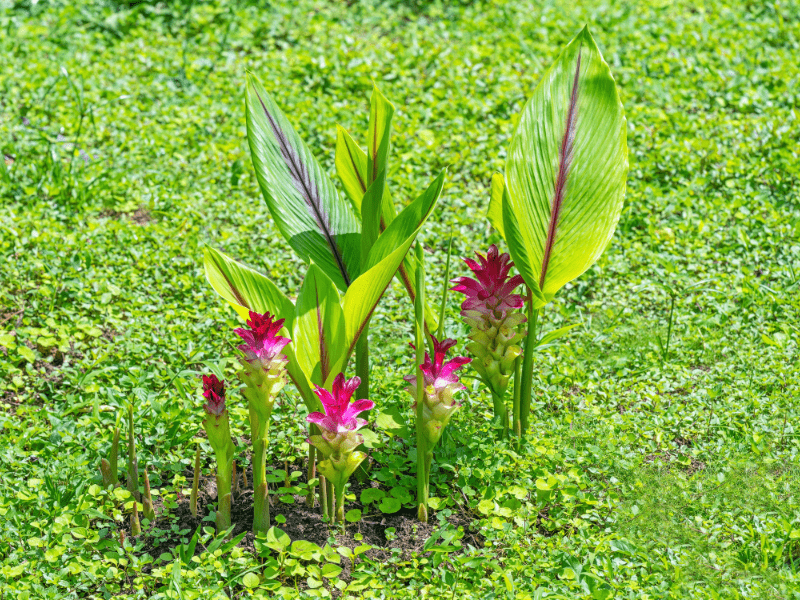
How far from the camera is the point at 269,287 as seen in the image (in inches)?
93.2

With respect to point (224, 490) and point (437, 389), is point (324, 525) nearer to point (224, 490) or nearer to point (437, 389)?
point (224, 490)

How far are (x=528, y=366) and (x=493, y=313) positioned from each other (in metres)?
0.21

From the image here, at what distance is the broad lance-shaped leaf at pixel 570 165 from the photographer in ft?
8.27

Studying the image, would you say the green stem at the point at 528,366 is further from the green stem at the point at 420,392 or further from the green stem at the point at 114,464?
the green stem at the point at 114,464

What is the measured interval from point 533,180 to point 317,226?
677 millimetres

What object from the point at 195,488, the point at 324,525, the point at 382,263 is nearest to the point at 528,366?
the point at 382,263

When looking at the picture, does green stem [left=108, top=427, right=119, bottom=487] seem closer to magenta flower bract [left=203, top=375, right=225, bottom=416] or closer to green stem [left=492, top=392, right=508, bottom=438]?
magenta flower bract [left=203, top=375, right=225, bottom=416]

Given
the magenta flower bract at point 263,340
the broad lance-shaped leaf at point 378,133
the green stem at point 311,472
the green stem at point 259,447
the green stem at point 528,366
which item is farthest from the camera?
the green stem at point 528,366

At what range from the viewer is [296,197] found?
2.61 metres

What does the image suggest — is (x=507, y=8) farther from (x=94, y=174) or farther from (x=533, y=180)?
(x=533, y=180)

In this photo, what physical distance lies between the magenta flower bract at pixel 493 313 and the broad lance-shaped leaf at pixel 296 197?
369 millimetres

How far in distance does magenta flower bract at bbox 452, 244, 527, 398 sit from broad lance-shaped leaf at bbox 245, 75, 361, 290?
369 millimetres

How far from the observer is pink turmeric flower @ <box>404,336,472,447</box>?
2328 mm

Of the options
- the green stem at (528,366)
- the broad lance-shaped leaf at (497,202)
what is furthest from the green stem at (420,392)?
the broad lance-shaped leaf at (497,202)
